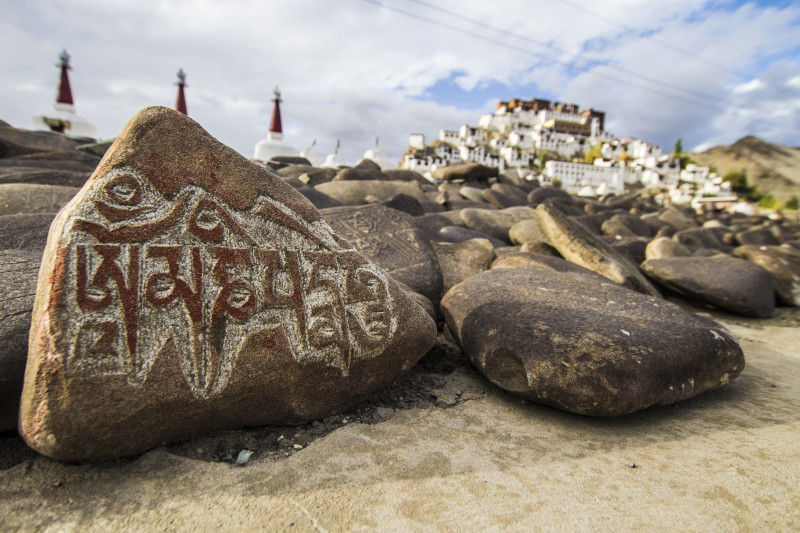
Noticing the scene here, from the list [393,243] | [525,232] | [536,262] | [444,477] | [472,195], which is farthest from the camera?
[472,195]

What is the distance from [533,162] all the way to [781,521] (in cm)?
5162

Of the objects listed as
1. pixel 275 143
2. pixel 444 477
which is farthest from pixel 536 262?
pixel 275 143

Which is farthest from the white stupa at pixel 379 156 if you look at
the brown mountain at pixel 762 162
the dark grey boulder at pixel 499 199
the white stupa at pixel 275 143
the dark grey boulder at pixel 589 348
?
the brown mountain at pixel 762 162

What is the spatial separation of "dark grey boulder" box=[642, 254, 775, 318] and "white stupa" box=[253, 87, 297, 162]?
1624cm

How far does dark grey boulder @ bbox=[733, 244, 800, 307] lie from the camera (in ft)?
16.9

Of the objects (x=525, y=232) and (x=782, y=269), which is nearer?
(x=782, y=269)

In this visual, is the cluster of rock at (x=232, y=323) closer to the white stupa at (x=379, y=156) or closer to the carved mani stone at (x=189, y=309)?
the carved mani stone at (x=189, y=309)

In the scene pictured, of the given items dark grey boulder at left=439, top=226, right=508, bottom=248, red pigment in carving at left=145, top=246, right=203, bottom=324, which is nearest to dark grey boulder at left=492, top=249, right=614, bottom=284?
dark grey boulder at left=439, top=226, right=508, bottom=248

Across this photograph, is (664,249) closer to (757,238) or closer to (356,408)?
(356,408)

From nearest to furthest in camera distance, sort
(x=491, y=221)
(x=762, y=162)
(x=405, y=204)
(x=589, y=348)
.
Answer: (x=589, y=348) → (x=405, y=204) → (x=491, y=221) → (x=762, y=162)

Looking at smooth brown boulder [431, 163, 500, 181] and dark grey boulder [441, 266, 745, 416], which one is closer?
dark grey boulder [441, 266, 745, 416]

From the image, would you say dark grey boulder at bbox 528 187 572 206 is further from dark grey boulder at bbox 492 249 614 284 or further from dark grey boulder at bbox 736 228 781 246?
dark grey boulder at bbox 492 249 614 284

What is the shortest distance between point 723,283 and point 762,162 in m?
52.7

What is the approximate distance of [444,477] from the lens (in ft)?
5.29
